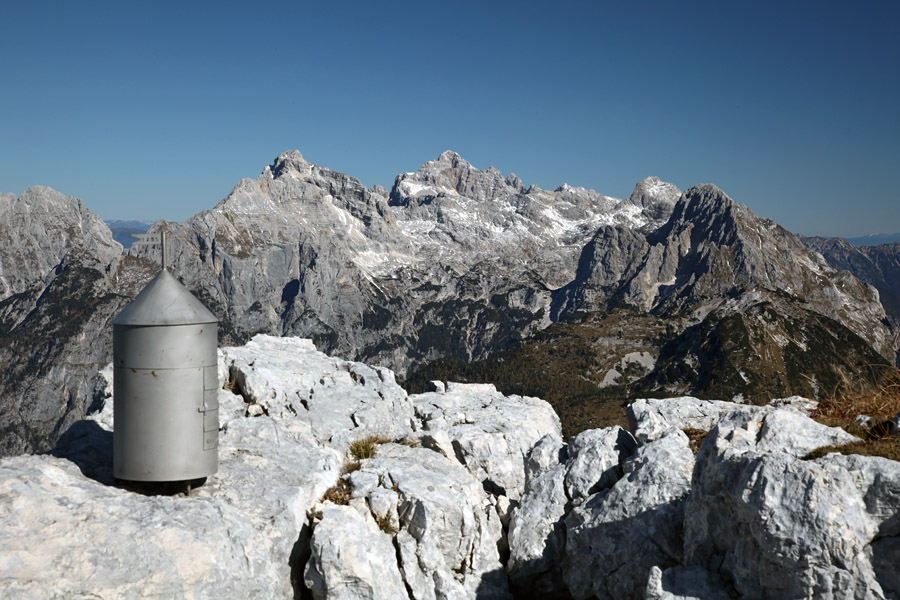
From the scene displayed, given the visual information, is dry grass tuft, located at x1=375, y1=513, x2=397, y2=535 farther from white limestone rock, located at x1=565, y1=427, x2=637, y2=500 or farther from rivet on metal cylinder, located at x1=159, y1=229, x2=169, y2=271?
rivet on metal cylinder, located at x1=159, y1=229, x2=169, y2=271

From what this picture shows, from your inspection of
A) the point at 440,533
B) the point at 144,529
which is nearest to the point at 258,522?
the point at 144,529

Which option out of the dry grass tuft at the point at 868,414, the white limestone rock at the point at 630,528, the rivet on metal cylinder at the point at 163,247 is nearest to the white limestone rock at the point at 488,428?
the white limestone rock at the point at 630,528

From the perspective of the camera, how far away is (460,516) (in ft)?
62.9

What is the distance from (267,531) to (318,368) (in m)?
13.5

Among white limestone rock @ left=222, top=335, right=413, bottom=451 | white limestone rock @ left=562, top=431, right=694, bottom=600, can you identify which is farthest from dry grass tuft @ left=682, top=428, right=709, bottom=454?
white limestone rock @ left=222, top=335, right=413, bottom=451

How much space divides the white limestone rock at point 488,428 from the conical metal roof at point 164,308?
10508 millimetres

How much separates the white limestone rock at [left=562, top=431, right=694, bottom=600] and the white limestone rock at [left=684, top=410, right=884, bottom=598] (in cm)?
132

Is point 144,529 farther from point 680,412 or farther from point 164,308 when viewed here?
point 680,412

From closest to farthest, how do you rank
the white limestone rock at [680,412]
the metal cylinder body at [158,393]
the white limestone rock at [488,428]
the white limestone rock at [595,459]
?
1. the metal cylinder body at [158,393]
2. the white limestone rock at [595,459]
3. the white limestone rock at [680,412]
4. the white limestone rock at [488,428]

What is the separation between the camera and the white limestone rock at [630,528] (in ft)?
54.4

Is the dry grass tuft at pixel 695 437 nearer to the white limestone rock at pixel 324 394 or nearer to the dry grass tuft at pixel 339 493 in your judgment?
the dry grass tuft at pixel 339 493

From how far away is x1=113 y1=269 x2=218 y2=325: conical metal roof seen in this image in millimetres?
16547

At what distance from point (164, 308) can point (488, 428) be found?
50.8 ft

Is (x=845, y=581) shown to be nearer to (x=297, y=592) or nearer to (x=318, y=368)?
(x=297, y=592)
